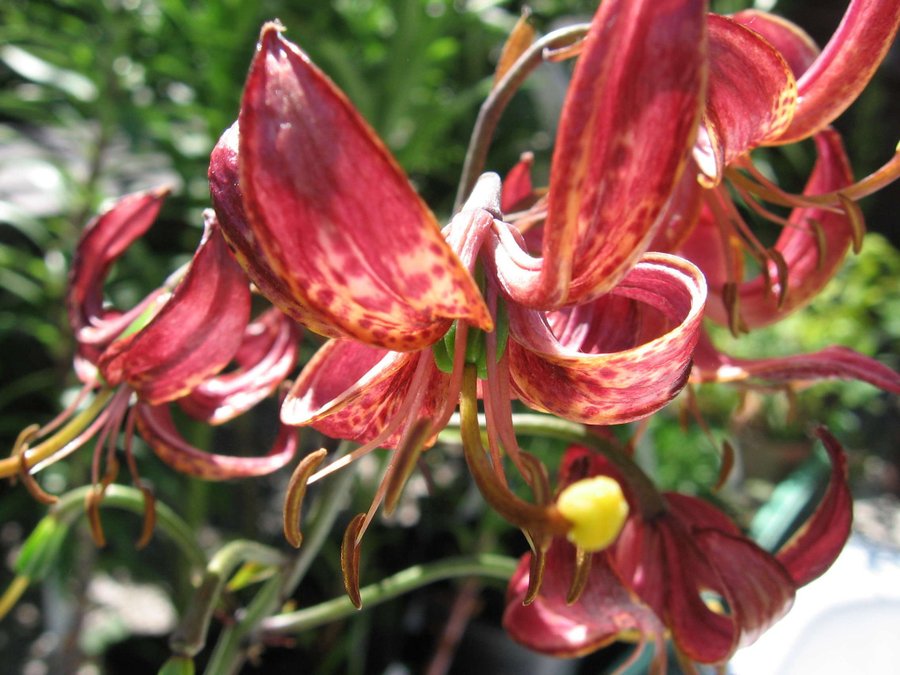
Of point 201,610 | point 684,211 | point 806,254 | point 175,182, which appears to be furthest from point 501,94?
point 175,182

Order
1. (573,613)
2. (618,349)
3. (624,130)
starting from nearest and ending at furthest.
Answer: (624,130) < (618,349) < (573,613)

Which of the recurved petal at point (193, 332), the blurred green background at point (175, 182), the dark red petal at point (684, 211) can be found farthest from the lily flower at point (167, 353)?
the blurred green background at point (175, 182)

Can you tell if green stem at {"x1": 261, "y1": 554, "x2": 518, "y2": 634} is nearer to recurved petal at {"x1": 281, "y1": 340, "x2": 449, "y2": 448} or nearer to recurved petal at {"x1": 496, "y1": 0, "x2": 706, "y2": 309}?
recurved petal at {"x1": 281, "y1": 340, "x2": 449, "y2": 448}

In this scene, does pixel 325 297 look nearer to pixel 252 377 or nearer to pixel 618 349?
pixel 618 349

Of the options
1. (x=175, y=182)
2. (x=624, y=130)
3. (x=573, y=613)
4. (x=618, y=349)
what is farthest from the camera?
(x=175, y=182)

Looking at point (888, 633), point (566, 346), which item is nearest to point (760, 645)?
point (888, 633)

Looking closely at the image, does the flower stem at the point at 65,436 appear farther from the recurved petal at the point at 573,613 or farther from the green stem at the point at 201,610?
the recurved petal at the point at 573,613

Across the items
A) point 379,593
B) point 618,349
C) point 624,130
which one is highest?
point 624,130
